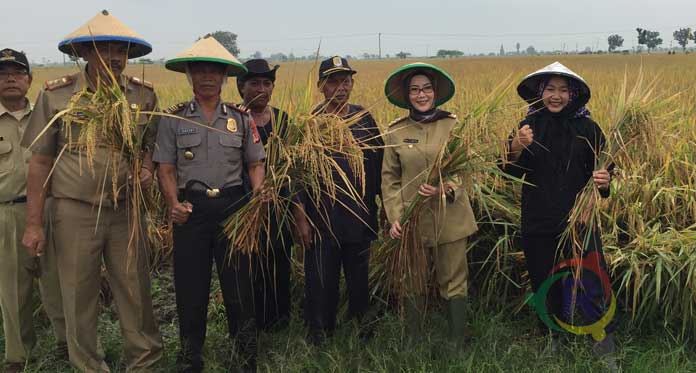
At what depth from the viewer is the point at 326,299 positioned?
284 centimetres

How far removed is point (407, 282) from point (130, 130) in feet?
4.85

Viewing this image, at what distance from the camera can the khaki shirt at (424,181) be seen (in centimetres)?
257

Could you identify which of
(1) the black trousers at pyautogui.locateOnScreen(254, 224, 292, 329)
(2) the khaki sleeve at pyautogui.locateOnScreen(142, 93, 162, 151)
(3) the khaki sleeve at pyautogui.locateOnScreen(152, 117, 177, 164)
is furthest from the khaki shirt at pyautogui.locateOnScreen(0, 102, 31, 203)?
(1) the black trousers at pyautogui.locateOnScreen(254, 224, 292, 329)

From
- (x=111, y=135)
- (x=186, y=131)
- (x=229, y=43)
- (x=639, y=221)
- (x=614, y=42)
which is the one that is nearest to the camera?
(x=111, y=135)

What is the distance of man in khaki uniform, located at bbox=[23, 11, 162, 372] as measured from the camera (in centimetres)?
237

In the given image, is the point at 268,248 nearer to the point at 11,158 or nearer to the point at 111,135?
the point at 111,135

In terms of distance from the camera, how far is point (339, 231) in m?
2.76

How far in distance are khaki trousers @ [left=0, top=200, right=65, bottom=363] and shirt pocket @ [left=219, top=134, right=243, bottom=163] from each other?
1.02 metres

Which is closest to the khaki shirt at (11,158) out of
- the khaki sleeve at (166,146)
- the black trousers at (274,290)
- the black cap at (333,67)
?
the khaki sleeve at (166,146)

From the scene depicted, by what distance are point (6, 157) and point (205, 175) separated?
115cm

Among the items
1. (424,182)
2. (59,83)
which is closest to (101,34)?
(59,83)

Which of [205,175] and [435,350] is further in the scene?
[435,350]

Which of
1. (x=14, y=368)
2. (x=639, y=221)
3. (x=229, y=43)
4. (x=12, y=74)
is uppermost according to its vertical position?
(x=229, y=43)

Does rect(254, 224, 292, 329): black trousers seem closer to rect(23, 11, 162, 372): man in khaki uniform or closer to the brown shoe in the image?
rect(23, 11, 162, 372): man in khaki uniform
